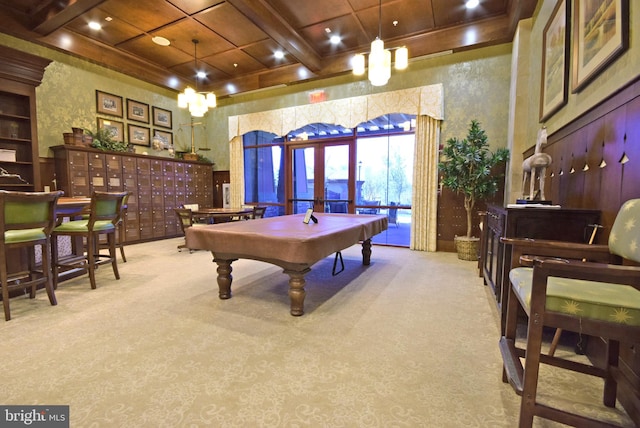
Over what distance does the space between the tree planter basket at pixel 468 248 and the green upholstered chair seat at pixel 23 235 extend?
5279 millimetres

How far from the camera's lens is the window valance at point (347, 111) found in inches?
206

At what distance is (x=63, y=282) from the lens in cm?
347

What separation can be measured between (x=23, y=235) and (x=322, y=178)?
16.2 ft

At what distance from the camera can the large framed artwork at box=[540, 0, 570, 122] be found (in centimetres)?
261

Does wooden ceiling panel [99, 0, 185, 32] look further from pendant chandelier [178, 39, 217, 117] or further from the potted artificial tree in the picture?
the potted artificial tree

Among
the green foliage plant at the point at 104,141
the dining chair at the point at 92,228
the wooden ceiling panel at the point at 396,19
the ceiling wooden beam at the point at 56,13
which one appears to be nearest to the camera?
the dining chair at the point at 92,228

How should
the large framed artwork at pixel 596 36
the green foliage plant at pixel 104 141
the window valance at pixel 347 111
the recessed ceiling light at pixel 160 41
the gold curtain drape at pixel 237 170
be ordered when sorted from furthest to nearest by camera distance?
the gold curtain drape at pixel 237 170 < the green foliage plant at pixel 104 141 < the window valance at pixel 347 111 < the recessed ceiling light at pixel 160 41 < the large framed artwork at pixel 596 36

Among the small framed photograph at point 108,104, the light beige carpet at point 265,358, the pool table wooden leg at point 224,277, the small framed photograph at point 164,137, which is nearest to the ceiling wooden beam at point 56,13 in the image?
the small framed photograph at point 108,104

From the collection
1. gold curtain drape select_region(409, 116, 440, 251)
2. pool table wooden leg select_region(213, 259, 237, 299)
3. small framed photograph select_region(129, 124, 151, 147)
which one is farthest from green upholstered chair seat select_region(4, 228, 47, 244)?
gold curtain drape select_region(409, 116, 440, 251)

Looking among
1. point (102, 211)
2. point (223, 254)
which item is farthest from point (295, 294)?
point (102, 211)

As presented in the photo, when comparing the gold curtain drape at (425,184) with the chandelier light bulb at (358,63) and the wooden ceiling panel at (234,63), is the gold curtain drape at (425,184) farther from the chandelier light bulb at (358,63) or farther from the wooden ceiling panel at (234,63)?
the wooden ceiling panel at (234,63)

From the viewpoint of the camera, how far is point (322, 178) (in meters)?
6.58

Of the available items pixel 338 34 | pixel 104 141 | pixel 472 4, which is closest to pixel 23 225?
pixel 104 141

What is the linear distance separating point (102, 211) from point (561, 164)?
4790mm
